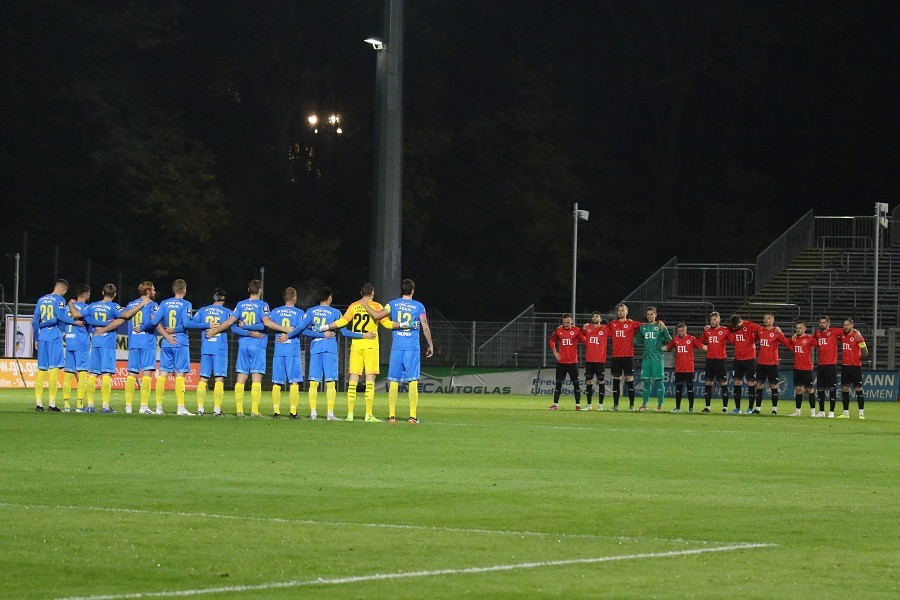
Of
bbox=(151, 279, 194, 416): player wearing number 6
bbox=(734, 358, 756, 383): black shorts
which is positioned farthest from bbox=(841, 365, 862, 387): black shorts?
bbox=(151, 279, 194, 416): player wearing number 6

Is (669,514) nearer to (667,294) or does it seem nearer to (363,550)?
(363,550)

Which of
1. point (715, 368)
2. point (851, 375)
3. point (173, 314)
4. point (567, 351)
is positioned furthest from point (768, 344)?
point (173, 314)

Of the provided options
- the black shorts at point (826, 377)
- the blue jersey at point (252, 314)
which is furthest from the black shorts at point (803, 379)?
the blue jersey at point (252, 314)

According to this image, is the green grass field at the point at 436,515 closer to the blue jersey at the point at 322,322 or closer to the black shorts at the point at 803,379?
the blue jersey at the point at 322,322

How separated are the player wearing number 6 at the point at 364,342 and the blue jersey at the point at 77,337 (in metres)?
4.85

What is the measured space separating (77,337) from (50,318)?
0.79m

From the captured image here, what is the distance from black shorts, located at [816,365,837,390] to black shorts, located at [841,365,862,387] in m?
0.22

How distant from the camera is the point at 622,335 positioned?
35.5 metres

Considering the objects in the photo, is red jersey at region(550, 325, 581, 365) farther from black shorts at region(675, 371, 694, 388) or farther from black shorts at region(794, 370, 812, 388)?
black shorts at region(794, 370, 812, 388)

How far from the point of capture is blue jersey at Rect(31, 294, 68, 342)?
28375mm

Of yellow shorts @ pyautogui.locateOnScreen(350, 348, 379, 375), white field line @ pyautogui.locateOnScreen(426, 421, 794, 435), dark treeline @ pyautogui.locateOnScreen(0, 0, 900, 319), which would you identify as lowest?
white field line @ pyautogui.locateOnScreen(426, 421, 794, 435)

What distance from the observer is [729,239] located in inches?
2758

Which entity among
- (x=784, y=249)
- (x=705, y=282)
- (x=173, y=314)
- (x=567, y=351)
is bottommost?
(x=567, y=351)

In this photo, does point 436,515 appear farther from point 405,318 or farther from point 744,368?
point 744,368
